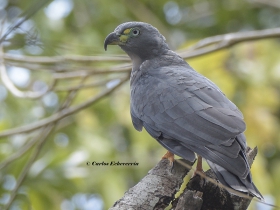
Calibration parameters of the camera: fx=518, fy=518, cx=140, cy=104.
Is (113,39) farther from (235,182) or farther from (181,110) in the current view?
(235,182)

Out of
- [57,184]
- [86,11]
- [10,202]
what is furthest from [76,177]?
[86,11]

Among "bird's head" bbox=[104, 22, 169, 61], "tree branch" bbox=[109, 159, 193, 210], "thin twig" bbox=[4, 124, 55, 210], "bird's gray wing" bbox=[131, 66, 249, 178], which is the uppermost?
"bird's head" bbox=[104, 22, 169, 61]

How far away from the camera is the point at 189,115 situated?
480 cm

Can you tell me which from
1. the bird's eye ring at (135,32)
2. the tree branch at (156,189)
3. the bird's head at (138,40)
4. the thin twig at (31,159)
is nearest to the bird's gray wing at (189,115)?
the tree branch at (156,189)

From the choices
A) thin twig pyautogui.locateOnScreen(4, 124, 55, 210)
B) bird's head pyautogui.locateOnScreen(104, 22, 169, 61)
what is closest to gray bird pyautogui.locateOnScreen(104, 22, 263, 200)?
bird's head pyautogui.locateOnScreen(104, 22, 169, 61)

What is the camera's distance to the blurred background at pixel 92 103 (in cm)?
646

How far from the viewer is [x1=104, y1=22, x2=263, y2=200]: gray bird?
4273mm

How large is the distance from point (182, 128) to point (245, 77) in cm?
369

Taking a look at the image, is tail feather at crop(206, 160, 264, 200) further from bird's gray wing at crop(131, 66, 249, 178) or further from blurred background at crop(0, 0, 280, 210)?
blurred background at crop(0, 0, 280, 210)

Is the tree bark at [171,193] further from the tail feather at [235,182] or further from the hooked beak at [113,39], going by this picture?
the hooked beak at [113,39]

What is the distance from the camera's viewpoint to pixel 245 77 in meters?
8.13

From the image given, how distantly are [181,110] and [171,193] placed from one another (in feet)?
3.18

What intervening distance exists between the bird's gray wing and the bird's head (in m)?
0.39

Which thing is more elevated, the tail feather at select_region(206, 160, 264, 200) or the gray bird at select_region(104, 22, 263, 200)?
the gray bird at select_region(104, 22, 263, 200)
